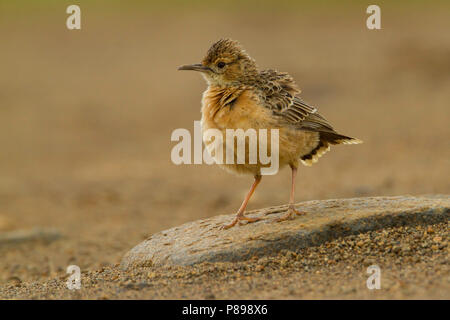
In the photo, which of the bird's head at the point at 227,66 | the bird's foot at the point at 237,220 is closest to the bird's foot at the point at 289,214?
the bird's foot at the point at 237,220

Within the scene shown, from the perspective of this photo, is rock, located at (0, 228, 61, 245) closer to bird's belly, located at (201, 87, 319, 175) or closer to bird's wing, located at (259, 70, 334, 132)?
bird's belly, located at (201, 87, 319, 175)

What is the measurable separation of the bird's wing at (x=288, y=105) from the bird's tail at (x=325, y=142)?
4.7 inches

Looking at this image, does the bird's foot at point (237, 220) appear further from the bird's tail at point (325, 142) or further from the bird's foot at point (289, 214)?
the bird's tail at point (325, 142)

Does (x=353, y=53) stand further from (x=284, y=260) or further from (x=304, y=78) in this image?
(x=284, y=260)

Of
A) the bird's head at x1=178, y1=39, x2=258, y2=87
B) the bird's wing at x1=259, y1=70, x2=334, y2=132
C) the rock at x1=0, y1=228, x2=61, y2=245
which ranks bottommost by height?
the rock at x1=0, y1=228, x2=61, y2=245

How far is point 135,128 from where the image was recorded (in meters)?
20.6

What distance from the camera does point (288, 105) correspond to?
276 inches

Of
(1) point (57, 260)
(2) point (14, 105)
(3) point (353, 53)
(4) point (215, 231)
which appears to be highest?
(3) point (353, 53)

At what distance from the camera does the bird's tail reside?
732 centimetres

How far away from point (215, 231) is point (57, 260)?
388 cm

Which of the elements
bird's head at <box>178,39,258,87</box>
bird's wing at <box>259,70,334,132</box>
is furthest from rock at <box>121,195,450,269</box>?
bird's head at <box>178,39,258,87</box>

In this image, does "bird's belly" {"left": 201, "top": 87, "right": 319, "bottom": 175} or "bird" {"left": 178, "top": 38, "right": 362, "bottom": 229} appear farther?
"bird" {"left": 178, "top": 38, "right": 362, "bottom": 229}

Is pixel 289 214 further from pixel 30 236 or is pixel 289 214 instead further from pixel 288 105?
pixel 30 236
